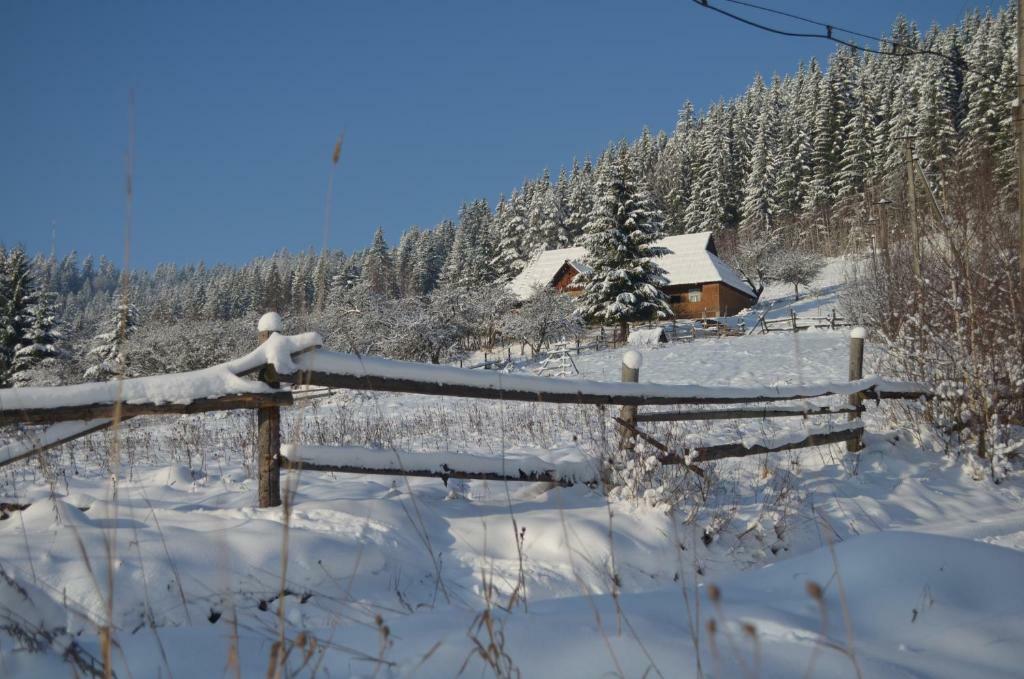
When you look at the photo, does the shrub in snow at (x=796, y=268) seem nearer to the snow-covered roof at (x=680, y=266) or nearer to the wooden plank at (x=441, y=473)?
the snow-covered roof at (x=680, y=266)

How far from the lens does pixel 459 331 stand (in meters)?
34.3

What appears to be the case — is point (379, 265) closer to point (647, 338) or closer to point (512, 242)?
point (512, 242)

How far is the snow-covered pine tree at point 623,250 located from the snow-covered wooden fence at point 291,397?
2789cm

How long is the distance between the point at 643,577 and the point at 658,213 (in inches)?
1238

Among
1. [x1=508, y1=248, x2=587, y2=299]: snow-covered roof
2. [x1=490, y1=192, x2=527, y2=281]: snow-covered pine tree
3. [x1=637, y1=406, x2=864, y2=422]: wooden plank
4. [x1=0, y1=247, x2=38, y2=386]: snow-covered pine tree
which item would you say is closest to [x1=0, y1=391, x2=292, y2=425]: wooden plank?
[x1=637, y1=406, x2=864, y2=422]: wooden plank

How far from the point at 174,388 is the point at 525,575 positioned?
2330 mm

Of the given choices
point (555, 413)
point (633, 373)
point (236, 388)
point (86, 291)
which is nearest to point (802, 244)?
point (555, 413)

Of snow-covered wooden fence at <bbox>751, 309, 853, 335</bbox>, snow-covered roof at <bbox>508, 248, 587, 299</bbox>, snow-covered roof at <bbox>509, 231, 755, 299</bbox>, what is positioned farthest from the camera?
snow-covered roof at <bbox>509, 231, 755, 299</bbox>

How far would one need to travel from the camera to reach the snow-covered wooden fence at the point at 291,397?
2.90 m

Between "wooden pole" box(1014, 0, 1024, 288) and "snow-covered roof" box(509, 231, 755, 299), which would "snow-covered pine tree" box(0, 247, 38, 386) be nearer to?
"snow-covered roof" box(509, 231, 755, 299)

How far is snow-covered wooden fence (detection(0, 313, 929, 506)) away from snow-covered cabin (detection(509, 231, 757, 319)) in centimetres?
3820

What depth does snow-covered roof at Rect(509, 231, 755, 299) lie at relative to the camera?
4369 cm

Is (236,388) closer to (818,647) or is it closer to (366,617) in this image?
(366,617)

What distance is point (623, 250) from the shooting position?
31.9m
